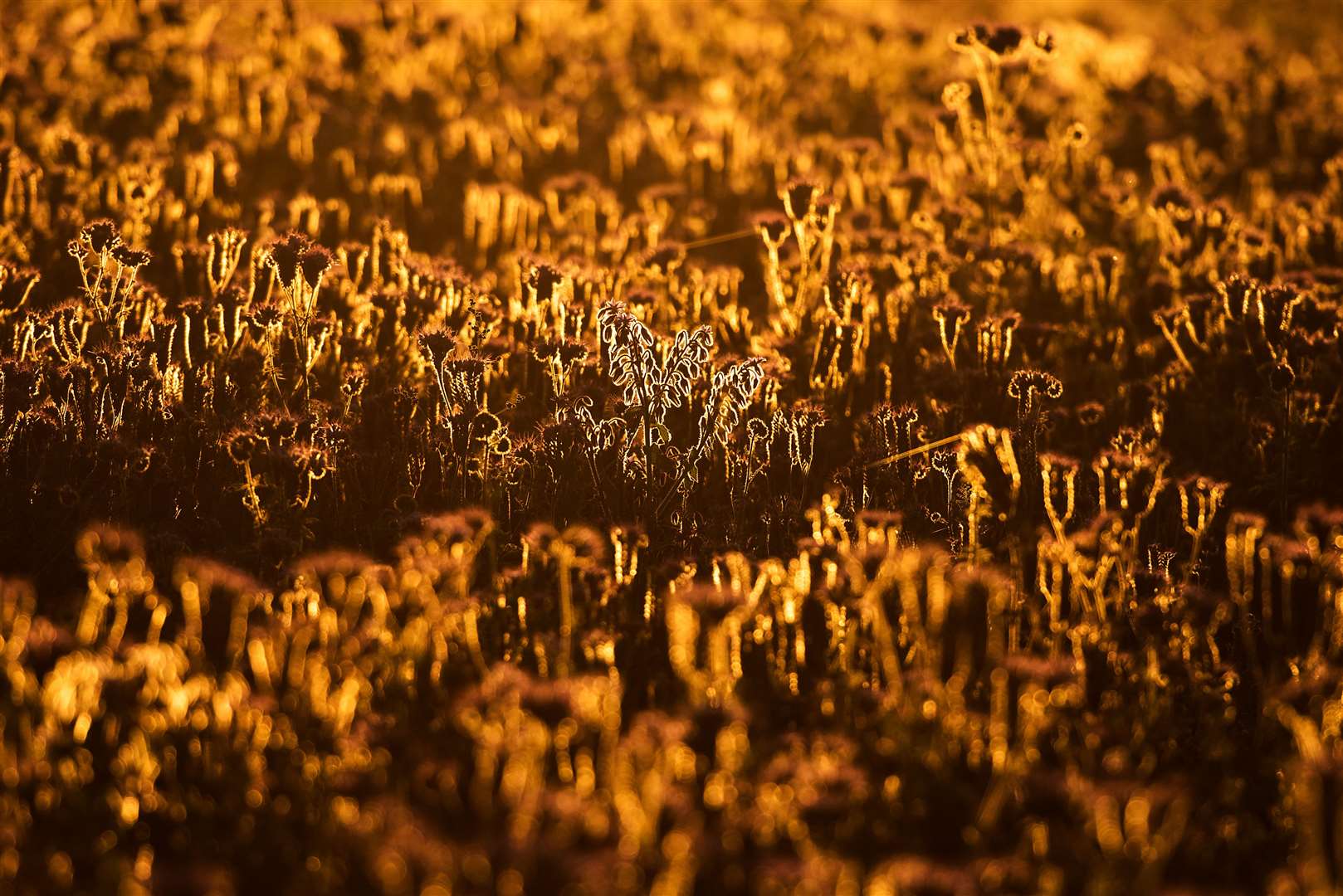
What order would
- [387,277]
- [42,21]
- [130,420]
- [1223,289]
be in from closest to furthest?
[130,420]
[1223,289]
[387,277]
[42,21]

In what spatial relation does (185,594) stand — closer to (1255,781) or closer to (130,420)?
(130,420)

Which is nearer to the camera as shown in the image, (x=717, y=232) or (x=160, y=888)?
(x=160, y=888)

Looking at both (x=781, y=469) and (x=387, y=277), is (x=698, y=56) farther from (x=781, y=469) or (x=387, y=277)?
(x=781, y=469)

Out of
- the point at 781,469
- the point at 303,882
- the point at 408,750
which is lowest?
the point at 303,882

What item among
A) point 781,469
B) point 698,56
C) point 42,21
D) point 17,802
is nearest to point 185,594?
point 17,802

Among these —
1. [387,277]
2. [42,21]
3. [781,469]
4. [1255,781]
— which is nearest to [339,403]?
[387,277]

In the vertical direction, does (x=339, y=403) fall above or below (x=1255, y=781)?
above

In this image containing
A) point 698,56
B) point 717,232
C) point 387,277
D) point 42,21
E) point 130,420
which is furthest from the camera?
point 698,56
